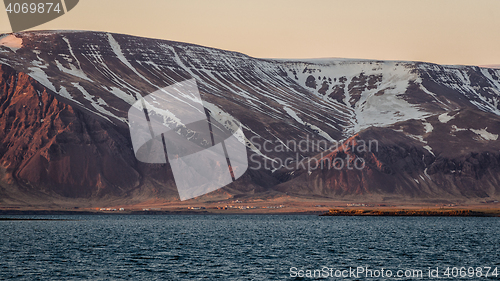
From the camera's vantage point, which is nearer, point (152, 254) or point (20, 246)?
point (152, 254)

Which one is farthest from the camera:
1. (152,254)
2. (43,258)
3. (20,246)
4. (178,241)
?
(178,241)

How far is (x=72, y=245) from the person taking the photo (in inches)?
3504

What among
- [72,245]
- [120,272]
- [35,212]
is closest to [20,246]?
[72,245]

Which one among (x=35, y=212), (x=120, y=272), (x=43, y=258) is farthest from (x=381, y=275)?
(x=35, y=212)

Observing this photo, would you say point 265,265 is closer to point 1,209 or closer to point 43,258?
point 43,258

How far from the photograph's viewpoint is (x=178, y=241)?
318 ft

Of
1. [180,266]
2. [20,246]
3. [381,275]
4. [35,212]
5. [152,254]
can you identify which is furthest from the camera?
[35,212]

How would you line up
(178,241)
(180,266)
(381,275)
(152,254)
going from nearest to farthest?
1. (381,275)
2. (180,266)
3. (152,254)
4. (178,241)

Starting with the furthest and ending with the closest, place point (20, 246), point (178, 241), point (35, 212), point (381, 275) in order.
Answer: point (35, 212) → point (178, 241) → point (20, 246) → point (381, 275)

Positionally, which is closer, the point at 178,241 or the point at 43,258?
the point at 43,258

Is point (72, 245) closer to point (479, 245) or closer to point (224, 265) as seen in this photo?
point (224, 265)

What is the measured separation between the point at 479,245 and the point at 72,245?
5761 centimetres

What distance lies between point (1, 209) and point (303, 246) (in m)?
139

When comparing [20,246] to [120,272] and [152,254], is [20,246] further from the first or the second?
[120,272]
